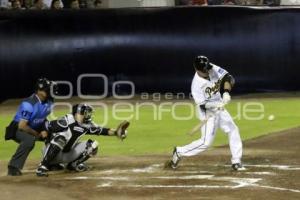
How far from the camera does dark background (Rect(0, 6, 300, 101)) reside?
21.8 metres

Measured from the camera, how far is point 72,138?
36.2 feet

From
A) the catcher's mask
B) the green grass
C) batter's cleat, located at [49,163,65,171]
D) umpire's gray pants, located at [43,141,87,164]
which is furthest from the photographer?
the green grass

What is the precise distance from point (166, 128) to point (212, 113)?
19.4ft

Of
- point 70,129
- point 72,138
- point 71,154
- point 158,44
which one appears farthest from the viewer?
point 158,44

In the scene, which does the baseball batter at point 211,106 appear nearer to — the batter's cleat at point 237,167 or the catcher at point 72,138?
the batter's cleat at point 237,167

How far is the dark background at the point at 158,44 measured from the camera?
2184cm

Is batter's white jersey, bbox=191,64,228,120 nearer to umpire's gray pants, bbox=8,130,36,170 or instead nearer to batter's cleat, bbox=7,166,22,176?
umpire's gray pants, bbox=8,130,36,170

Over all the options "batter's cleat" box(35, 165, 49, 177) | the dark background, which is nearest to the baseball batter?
"batter's cleat" box(35, 165, 49, 177)

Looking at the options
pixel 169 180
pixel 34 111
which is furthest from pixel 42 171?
pixel 169 180

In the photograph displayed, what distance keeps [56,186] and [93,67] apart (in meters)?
12.3

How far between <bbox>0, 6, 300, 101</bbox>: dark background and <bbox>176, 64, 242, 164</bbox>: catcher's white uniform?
11.1 m

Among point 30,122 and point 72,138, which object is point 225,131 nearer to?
point 72,138

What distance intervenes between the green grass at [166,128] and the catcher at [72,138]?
6.99 feet

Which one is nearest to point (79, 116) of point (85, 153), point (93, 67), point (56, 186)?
point (85, 153)
